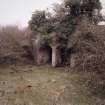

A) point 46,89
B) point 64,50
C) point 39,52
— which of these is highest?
point 64,50

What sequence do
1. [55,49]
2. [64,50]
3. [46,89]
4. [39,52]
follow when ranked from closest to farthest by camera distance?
[46,89] < [55,49] < [64,50] < [39,52]

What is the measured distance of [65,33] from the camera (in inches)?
570

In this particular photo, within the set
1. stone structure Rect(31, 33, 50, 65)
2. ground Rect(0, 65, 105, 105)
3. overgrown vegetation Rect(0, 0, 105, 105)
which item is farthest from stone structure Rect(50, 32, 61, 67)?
ground Rect(0, 65, 105, 105)

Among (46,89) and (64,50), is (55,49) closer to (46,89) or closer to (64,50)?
(64,50)

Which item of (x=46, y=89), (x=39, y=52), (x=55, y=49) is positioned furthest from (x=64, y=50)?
(x=46, y=89)

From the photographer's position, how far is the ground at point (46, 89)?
7.48 m

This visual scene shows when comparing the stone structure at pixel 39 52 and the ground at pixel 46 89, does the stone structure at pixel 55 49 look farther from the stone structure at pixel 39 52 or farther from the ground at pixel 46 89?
the ground at pixel 46 89

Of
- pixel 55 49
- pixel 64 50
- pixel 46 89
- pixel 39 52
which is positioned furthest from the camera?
pixel 39 52

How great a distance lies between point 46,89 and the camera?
29.2ft

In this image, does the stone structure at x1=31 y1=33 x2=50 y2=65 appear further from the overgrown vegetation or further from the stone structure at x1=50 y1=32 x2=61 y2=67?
the stone structure at x1=50 y1=32 x2=61 y2=67

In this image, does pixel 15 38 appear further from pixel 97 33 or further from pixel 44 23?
pixel 97 33

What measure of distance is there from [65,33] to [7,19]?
757 centimetres

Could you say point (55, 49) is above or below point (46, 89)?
above

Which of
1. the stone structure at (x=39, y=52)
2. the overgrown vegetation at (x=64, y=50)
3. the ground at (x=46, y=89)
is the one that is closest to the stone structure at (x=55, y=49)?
the overgrown vegetation at (x=64, y=50)
